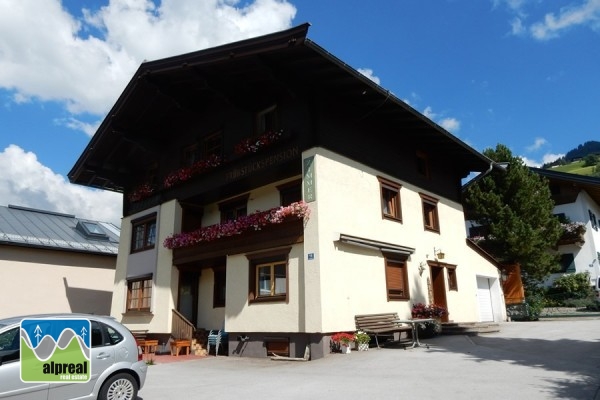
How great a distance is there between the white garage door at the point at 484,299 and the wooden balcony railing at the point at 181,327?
1268cm

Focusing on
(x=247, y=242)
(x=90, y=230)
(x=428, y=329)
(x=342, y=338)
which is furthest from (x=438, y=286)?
(x=90, y=230)

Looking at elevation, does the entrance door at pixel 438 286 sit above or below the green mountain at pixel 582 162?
below

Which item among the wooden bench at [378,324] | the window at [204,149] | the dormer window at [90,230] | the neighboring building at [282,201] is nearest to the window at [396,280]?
the neighboring building at [282,201]

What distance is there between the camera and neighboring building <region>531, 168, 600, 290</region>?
2898 centimetres

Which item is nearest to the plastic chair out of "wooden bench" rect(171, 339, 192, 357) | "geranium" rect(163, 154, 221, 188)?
"wooden bench" rect(171, 339, 192, 357)

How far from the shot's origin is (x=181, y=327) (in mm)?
16797

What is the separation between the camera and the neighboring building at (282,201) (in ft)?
43.7

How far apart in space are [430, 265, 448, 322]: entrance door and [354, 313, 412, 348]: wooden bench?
3651mm

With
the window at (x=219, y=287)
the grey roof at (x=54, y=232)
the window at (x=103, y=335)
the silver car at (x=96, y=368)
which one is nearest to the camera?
the silver car at (x=96, y=368)

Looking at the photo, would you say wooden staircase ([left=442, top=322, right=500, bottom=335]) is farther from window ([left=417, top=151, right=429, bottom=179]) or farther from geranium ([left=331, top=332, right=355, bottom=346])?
window ([left=417, top=151, right=429, bottom=179])

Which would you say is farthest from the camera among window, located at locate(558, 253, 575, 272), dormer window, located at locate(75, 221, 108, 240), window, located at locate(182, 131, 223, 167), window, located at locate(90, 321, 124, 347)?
window, located at locate(558, 253, 575, 272)

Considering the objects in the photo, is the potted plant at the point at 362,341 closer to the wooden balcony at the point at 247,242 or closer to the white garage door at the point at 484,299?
the wooden balcony at the point at 247,242

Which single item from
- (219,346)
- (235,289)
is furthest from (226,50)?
(219,346)

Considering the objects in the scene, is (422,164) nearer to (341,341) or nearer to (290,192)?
(290,192)
